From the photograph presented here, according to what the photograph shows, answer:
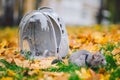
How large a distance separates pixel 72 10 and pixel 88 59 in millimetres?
30610

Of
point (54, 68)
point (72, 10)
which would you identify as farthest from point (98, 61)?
point (72, 10)

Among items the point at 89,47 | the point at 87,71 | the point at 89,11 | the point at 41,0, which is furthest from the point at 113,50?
the point at 89,11

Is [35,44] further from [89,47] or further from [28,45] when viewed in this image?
[89,47]

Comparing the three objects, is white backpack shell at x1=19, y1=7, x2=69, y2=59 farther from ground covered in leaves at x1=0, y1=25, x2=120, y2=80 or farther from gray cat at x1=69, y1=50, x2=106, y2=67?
gray cat at x1=69, y1=50, x2=106, y2=67

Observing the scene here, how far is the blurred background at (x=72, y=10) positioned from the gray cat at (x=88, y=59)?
12.3m

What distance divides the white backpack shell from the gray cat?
0.51 m

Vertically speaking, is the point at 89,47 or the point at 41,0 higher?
the point at 89,47

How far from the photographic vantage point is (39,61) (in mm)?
7738

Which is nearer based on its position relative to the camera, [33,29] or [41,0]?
[33,29]

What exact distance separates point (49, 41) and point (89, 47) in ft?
2.90

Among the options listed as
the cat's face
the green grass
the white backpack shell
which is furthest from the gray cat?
the green grass

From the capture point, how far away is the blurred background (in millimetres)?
21672

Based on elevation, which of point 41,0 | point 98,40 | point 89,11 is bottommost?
point 89,11

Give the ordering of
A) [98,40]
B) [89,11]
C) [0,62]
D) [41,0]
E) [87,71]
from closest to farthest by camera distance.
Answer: [87,71] → [0,62] → [98,40] → [41,0] → [89,11]
